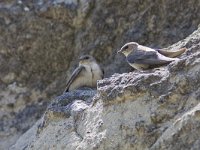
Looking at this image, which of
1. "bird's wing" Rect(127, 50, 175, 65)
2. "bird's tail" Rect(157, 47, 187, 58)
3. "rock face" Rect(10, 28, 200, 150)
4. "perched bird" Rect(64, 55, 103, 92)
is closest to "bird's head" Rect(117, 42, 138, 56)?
"bird's wing" Rect(127, 50, 175, 65)

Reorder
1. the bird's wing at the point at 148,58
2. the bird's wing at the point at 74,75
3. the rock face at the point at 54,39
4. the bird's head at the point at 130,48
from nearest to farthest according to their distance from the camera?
the bird's wing at the point at 148,58
the bird's head at the point at 130,48
the bird's wing at the point at 74,75
the rock face at the point at 54,39

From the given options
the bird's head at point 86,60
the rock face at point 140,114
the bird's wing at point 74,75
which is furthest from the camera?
the bird's head at point 86,60

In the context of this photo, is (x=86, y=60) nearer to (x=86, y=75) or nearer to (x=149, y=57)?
(x=86, y=75)

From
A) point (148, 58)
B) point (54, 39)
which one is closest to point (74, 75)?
point (54, 39)

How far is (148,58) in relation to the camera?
7133 millimetres

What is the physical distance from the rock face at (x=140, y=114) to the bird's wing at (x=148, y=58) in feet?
0.67

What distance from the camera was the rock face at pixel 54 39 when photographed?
914 cm

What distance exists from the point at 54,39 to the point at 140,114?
3.81 metres

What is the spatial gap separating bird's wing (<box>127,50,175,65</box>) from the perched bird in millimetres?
1507

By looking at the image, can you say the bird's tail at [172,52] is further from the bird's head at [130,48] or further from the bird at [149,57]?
the bird's head at [130,48]

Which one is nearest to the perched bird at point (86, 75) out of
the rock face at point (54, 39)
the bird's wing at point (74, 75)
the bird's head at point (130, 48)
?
the bird's wing at point (74, 75)

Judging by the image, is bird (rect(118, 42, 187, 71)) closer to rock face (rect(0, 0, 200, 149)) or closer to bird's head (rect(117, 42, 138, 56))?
bird's head (rect(117, 42, 138, 56))

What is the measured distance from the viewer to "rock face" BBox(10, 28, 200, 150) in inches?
225

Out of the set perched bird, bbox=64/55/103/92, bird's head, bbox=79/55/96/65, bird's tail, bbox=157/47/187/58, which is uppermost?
bird's tail, bbox=157/47/187/58
